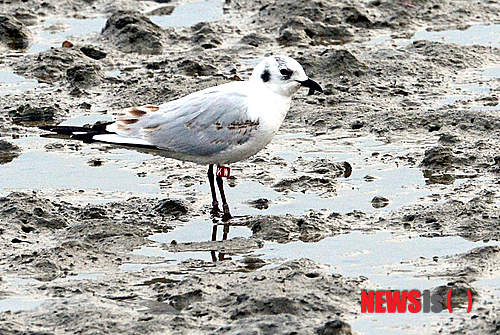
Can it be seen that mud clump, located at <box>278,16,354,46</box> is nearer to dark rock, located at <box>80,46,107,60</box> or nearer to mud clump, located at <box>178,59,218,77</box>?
mud clump, located at <box>178,59,218,77</box>

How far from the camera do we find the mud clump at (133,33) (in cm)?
1130

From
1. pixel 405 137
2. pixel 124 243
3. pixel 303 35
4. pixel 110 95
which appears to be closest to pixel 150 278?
pixel 124 243

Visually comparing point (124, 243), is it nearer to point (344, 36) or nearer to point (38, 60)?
point (38, 60)

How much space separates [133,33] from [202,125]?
4.30m

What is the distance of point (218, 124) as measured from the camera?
7.38m

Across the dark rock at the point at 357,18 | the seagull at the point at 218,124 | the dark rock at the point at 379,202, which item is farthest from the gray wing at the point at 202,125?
the dark rock at the point at 357,18

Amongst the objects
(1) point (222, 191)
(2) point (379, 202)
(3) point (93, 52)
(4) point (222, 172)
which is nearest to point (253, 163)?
(4) point (222, 172)

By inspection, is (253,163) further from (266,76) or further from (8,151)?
(8,151)

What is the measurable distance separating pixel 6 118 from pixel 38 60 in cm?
143

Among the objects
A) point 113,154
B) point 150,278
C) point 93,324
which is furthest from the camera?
point 113,154

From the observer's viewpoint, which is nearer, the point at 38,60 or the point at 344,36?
the point at 38,60

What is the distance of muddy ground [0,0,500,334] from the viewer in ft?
18.4

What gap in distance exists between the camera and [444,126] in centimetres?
891

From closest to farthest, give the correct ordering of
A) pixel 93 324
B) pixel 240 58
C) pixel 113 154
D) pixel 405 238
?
pixel 93 324 → pixel 405 238 → pixel 113 154 → pixel 240 58
